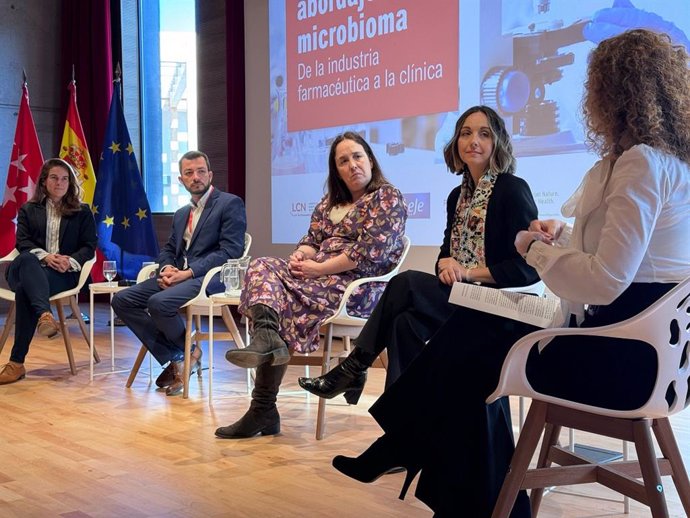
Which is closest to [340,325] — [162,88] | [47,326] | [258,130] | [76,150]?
[47,326]

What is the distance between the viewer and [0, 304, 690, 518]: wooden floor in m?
2.58

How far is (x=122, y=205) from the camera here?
666 cm

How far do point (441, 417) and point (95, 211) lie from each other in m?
5.12

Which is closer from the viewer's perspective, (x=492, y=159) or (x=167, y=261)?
(x=492, y=159)

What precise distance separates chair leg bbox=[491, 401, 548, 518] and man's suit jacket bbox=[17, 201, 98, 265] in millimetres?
3784

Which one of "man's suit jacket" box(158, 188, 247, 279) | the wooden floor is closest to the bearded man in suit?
"man's suit jacket" box(158, 188, 247, 279)

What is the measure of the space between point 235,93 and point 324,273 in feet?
12.2

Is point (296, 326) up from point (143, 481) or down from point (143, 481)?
up

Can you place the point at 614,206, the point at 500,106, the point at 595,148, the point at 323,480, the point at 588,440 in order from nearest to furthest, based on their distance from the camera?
the point at 614,206 < the point at 595,148 < the point at 323,480 < the point at 588,440 < the point at 500,106

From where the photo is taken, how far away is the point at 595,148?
2.08 m

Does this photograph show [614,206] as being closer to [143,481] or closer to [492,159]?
[492,159]

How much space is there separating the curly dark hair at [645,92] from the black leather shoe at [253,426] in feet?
6.54

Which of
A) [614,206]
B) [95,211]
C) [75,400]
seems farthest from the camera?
[95,211]

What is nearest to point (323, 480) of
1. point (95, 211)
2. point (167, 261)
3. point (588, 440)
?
point (588, 440)
